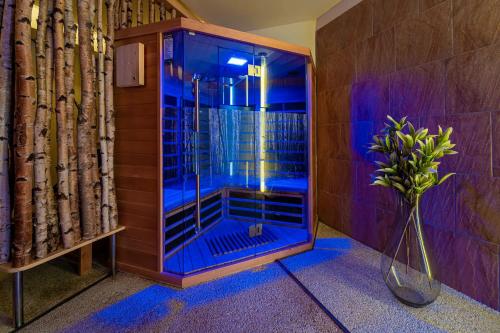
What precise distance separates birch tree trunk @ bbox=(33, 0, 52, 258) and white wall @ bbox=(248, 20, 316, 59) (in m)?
2.19

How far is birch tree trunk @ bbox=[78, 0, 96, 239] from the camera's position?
1.58 meters

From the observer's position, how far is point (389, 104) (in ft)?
6.65

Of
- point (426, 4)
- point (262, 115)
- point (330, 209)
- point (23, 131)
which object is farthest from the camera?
point (330, 209)

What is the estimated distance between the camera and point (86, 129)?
5.31ft

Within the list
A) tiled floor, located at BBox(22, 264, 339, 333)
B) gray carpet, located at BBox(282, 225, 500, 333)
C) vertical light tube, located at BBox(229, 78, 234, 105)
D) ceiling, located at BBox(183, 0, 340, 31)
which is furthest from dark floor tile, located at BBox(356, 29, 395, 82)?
tiled floor, located at BBox(22, 264, 339, 333)

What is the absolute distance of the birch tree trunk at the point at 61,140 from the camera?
56.9 inches

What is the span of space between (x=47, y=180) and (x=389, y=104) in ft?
7.72

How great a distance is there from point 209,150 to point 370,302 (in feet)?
4.74

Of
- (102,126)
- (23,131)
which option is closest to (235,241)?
(102,126)

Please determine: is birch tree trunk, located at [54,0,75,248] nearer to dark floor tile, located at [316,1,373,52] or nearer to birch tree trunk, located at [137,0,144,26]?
birch tree trunk, located at [137,0,144,26]

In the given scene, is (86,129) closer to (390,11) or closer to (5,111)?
(5,111)

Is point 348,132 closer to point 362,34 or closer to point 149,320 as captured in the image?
point 362,34

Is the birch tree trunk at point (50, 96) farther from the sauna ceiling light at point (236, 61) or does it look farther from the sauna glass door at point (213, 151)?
the sauna ceiling light at point (236, 61)

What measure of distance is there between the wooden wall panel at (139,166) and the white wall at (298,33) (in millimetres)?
1728
